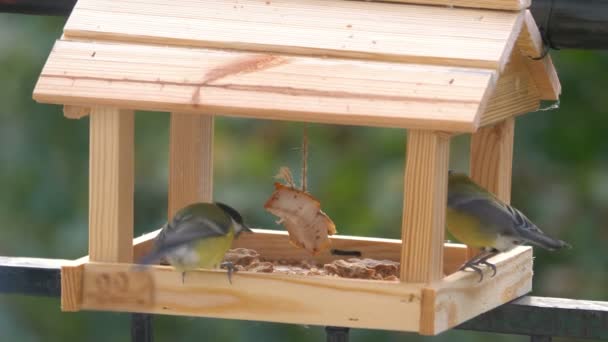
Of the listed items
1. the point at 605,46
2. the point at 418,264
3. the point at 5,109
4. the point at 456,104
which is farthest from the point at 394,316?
the point at 5,109

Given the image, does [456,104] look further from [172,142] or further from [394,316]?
[172,142]

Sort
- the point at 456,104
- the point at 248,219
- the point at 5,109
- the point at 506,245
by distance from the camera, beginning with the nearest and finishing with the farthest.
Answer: the point at 456,104
the point at 506,245
the point at 248,219
the point at 5,109

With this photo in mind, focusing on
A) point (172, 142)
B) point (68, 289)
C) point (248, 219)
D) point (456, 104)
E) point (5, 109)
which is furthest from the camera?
point (5, 109)

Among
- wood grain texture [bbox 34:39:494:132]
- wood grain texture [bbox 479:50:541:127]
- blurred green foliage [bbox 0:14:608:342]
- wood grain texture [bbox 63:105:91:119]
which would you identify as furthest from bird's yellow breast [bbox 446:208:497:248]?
blurred green foliage [bbox 0:14:608:342]

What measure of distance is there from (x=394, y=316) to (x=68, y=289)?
0.81 meters

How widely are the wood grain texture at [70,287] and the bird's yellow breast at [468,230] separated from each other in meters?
1.08

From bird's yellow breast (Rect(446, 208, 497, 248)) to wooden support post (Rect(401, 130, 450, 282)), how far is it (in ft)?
1.59

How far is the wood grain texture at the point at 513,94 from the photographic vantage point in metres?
3.62

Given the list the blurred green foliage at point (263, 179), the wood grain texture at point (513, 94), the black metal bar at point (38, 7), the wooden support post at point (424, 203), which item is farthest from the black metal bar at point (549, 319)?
the blurred green foliage at point (263, 179)

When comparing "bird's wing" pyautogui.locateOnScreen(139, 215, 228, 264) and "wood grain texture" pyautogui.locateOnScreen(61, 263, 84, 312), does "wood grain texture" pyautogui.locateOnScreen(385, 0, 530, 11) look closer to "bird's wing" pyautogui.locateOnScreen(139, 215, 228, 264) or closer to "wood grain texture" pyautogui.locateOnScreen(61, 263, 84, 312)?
"bird's wing" pyautogui.locateOnScreen(139, 215, 228, 264)

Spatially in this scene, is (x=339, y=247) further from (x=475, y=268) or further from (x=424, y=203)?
(x=424, y=203)

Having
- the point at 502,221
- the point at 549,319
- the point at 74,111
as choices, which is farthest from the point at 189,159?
the point at 549,319

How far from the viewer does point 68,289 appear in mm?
3449

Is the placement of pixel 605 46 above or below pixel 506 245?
above
